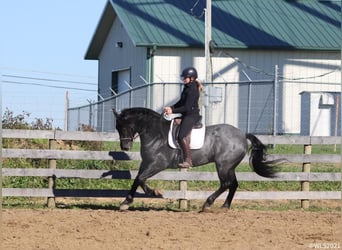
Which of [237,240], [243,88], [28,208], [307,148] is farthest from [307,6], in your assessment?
[237,240]

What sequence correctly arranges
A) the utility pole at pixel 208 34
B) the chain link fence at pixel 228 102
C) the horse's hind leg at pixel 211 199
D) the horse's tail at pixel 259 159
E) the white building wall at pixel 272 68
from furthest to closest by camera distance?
the white building wall at pixel 272 68 → the chain link fence at pixel 228 102 → the utility pole at pixel 208 34 → the horse's tail at pixel 259 159 → the horse's hind leg at pixel 211 199

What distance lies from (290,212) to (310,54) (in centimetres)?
2158

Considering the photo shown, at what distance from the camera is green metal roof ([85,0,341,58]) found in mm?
34094

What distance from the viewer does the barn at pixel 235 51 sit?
31.1 metres

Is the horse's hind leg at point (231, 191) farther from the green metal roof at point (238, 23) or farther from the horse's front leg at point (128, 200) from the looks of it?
the green metal roof at point (238, 23)

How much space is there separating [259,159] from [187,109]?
66.2 inches

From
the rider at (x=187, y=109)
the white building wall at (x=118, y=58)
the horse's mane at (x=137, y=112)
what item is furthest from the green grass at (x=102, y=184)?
the white building wall at (x=118, y=58)

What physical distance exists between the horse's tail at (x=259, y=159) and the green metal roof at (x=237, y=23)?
1847 centimetres

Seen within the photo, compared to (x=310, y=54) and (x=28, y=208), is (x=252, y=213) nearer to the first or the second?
(x=28, y=208)

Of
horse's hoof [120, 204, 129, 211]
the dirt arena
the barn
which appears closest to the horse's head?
horse's hoof [120, 204, 129, 211]

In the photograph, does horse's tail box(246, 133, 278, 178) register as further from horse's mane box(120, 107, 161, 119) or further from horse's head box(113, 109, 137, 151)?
horse's head box(113, 109, 137, 151)

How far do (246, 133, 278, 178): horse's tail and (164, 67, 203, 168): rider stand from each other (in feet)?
3.76

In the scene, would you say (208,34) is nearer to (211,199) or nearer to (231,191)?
(231,191)

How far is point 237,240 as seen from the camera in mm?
10789
